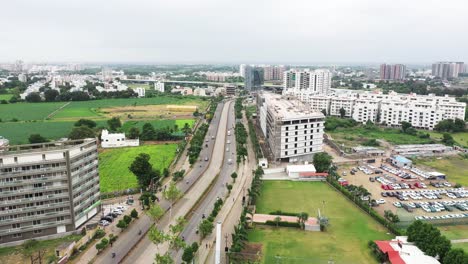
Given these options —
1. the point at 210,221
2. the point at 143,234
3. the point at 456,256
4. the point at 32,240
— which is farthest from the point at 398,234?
the point at 32,240

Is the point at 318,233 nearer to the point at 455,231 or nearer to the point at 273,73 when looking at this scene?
the point at 455,231

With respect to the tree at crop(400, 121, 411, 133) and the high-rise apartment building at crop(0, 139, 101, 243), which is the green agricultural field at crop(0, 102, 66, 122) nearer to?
the high-rise apartment building at crop(0, 139, 101, 243)

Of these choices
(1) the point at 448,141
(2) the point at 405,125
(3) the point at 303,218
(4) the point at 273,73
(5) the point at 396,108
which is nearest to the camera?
(3) the point at 303,218

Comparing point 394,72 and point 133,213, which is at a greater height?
point 394,72

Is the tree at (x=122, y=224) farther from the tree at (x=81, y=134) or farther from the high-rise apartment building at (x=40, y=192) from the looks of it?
the tree at (x=81, y=134)

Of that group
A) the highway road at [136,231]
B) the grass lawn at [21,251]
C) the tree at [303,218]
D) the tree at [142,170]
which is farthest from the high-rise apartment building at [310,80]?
the grass lawn at [21,251]

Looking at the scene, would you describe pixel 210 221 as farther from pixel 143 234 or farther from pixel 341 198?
pixel 341 198

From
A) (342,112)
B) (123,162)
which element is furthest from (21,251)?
(342,112)
